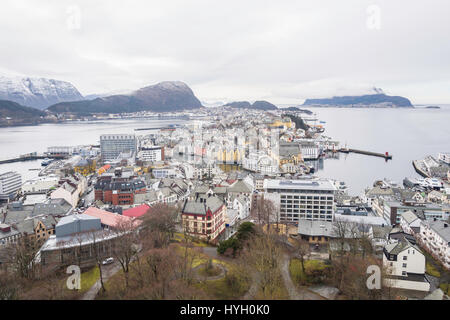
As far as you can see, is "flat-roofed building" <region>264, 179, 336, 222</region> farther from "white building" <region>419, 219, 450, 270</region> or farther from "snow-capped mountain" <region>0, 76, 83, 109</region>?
"snow-capped mountain" <region>0, 76, 83, 109</region>

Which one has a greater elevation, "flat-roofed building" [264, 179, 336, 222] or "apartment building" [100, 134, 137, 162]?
"apartment building" [100, 134, 137, 162]

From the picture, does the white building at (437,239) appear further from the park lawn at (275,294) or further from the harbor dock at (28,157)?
the harbor dock at (28,157)

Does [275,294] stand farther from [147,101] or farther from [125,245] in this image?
[147,101]

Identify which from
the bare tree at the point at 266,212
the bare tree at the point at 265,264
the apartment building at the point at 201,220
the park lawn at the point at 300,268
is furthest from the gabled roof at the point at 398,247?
the apartment building at the point at 201,220

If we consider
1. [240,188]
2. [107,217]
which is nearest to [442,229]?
[240,188]

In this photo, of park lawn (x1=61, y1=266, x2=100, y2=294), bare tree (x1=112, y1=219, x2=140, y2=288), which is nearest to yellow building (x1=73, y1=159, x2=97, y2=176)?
bare tree (x1=112, y1=219, x2=140, y2=288)
